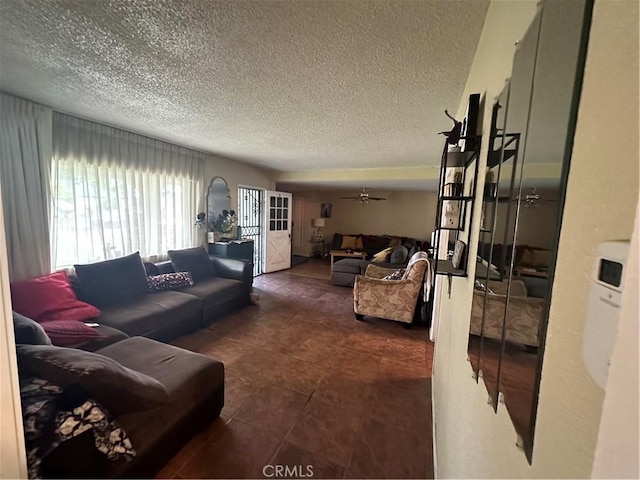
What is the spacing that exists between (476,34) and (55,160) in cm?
360

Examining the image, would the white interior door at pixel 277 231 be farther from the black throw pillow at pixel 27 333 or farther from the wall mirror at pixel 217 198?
the black throw pillow at pixel 27 333

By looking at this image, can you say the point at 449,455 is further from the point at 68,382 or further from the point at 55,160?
the point at 55,160

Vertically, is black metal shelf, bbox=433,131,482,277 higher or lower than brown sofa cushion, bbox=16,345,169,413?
higher

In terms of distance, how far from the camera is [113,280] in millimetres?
2699

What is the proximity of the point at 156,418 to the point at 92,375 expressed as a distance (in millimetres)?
527

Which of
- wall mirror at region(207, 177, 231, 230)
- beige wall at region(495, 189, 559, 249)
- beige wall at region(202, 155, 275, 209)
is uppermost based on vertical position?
beige wall at region(202, 155, 275, 209)

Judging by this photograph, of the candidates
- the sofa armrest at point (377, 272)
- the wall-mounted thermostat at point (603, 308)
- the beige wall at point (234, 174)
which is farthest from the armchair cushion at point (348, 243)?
the wall-mounted thermostat at point (603, 308)

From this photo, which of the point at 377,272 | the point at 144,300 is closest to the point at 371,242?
the point at 377,272

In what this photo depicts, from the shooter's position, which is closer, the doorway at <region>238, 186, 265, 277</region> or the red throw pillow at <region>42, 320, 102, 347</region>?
the red throw pillow at <region>42, 320, 102, 347</region>

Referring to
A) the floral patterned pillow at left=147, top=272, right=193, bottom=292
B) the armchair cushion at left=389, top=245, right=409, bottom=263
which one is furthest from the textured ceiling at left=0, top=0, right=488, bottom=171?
the armchair cushion at left=389, top=245, right=409, bottom=263

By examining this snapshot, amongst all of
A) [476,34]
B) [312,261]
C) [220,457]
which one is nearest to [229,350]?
[220,457]

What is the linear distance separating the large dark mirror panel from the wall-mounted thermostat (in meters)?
0.10

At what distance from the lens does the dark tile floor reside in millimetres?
1515

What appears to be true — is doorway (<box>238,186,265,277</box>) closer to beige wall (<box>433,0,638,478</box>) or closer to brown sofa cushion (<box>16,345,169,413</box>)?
brown sofa cushion (<box>16,345,169,413</box>)
